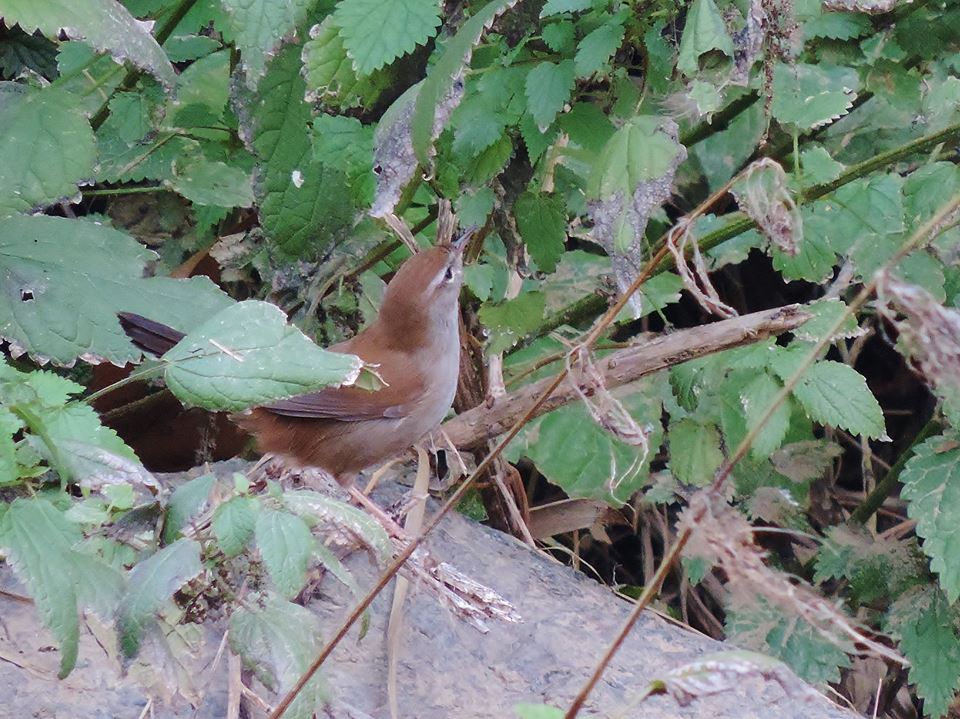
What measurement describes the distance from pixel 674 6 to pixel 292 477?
186 cm

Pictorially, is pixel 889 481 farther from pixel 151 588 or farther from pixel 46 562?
pixel 46 562

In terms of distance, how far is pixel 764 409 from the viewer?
336 cm

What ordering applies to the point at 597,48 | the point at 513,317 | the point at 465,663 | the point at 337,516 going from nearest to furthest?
1. the point at 337,516
2. the point at 597,48
3. the point at 465,663
4. the point at 513,317

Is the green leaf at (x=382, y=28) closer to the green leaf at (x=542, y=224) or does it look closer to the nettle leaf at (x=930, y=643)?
the green leaf at (x=542, y=224)

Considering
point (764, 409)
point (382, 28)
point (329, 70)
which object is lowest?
point (764, 409)

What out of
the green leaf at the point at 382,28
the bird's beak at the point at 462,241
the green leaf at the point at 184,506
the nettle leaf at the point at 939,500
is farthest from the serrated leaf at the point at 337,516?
the nettle leaf at the point at 939,500

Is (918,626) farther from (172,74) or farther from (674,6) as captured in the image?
(172,74)

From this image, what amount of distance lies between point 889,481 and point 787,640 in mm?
723

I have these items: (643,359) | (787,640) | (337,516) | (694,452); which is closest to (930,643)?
(787,640)

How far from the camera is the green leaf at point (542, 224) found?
3.45m

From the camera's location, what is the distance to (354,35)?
2.89 meters

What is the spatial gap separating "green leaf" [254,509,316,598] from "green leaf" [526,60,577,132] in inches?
52.4

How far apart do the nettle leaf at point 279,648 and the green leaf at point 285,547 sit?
16cm

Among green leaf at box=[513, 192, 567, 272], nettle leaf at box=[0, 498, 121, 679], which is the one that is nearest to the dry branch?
green leaf at box=[513, 192, 567, 272]
